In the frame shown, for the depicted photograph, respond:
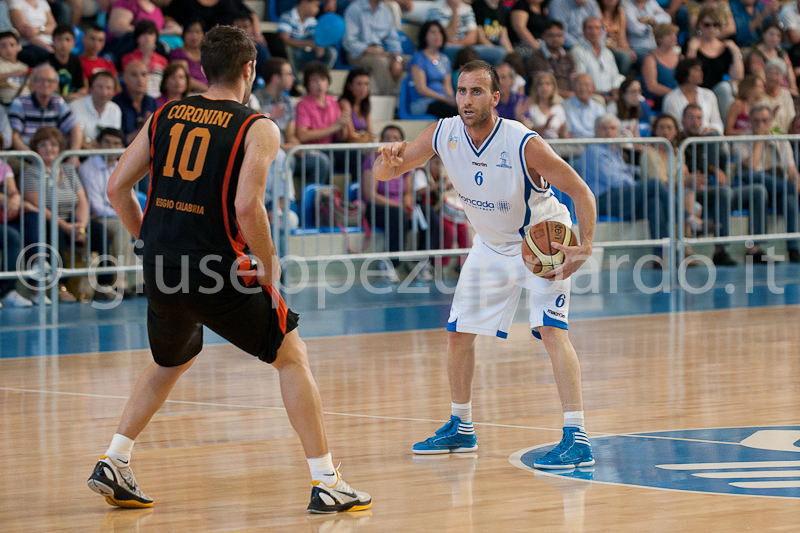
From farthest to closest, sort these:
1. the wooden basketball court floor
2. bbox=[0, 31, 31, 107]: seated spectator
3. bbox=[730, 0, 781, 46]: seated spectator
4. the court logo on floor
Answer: bbox=[730, 0, 781, 46]: seated spectator, bbox=[0, 31, 31, 107]: seated spectator, the court logo on floor, the wooden basketball court floor

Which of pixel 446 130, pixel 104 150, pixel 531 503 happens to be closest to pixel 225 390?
pixel 446 130

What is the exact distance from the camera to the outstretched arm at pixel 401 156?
5.82m

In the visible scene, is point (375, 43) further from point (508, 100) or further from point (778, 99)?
point (778, 99)

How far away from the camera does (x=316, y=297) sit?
12523 mm

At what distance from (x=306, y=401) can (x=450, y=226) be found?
800 cm

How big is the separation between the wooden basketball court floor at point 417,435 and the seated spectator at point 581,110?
16.3ft

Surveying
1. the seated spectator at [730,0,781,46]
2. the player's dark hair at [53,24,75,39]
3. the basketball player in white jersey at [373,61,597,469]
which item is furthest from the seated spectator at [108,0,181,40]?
the seated spectator at [730,0,781,46]

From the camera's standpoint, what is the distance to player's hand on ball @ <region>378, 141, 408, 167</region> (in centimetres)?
580

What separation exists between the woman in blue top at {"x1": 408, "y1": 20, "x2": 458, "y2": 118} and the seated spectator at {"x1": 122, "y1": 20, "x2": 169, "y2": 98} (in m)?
3.26

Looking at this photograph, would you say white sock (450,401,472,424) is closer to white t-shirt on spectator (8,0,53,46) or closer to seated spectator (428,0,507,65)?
white t-shirt on spectator (8,0,53,46)

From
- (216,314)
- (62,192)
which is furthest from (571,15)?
(216,314)

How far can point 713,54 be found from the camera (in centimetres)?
1703

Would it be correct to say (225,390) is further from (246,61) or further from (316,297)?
(316,297)

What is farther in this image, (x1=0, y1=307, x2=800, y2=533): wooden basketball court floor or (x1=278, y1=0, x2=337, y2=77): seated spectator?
(x1=278, y1=0, x2=337, y2=77): seated spectator
